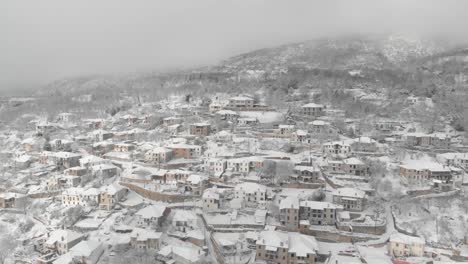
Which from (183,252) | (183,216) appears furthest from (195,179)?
(183,252)

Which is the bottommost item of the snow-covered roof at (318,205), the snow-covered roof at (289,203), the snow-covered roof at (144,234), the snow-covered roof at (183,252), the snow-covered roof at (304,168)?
the snow-covered roof at (183,252)

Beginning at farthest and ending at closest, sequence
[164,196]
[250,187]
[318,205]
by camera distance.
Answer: [164,196] < [250,187] < [318,205]

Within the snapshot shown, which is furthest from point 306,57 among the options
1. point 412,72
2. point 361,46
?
point 412,72

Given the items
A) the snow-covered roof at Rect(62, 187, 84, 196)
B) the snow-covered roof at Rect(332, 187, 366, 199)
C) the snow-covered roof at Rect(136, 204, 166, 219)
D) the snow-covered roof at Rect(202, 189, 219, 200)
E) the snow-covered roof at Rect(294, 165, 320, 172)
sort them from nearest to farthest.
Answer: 1. the snow-covered roof at Rect(136, 204, 166, 219)
2. the snow-covered roof at Rect(332, 187, 366, 199)
3. the snow-covered roof at Rect(202, 189, 219, 200)
4. the snow-covered roof at Rect(62, 187, 84, 196)
5. the snow-covered roof at Rect(294, 165, 320, 172)

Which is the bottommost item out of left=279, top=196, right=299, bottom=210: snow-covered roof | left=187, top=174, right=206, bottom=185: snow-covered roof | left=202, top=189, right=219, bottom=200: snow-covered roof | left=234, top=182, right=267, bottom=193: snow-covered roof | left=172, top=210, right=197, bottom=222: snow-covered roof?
left=172, top=210, right=197, bottom=222: snow-covered roof

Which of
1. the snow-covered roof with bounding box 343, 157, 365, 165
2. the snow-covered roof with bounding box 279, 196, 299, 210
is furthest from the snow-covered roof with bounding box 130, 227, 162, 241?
the snow-covered roof with bounding box 343, 157, 365, 165

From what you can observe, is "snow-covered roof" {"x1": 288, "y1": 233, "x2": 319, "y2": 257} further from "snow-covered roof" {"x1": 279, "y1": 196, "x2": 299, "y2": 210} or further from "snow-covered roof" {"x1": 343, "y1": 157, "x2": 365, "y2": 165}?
"snow-covered roof" {"x1": 343, "y1": 157, "x2": 365, "y2": 165}

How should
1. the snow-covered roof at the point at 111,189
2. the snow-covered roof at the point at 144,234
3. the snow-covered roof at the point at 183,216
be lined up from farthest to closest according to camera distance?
the snow-covered roof at the point at 111,189
the snow-covered roof at the point at 183,216
the snow-covered roof at the point at 144,234

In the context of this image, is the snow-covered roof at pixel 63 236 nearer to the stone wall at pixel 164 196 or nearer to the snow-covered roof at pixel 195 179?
the stone wall at pixel 164 196

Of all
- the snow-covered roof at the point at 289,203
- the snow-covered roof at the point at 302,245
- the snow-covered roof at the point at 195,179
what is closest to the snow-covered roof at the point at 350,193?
the snow-covered roof at the point at 289,203

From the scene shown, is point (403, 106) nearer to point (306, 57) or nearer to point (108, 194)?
point (108, 194)

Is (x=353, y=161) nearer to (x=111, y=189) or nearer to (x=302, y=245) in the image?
(x=302, y=245)
